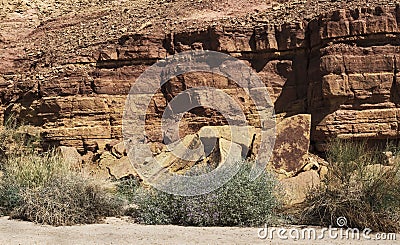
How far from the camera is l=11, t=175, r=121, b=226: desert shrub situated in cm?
1120

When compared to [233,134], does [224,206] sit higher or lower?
lower

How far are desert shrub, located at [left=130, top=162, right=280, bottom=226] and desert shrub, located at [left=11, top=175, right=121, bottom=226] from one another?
3.64ft

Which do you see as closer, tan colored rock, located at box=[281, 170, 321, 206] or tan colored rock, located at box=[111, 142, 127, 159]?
tan colored rock, located at box=[281, 170, 321, 206]

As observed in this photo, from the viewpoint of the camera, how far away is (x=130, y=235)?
9.91 meters

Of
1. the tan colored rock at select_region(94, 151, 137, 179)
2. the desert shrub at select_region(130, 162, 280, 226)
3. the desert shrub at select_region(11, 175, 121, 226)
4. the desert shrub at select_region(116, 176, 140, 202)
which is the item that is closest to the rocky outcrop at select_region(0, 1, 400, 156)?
the tan colored rock at select_region(94, 151, 137, 179)

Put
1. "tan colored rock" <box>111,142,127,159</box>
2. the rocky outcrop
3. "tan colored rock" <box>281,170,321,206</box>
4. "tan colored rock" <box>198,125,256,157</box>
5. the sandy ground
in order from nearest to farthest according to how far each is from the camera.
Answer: the sandy ground → "tan colored rock" <box>281,170,321,206</box> → "tan colored rock" <box>198,125,256,157</box> → the rocky outcrop → "tan colored rock" <box>111,142,127,159</box>

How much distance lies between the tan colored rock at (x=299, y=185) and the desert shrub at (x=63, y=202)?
4.59 meters

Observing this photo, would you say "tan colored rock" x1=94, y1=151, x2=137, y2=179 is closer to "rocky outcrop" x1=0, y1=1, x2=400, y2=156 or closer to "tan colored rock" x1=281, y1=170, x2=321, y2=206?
"rocky outcrop" x1=0, y1=1, x2=400, y2=156

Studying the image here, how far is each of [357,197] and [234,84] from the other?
10.6m

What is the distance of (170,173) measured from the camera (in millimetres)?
14391

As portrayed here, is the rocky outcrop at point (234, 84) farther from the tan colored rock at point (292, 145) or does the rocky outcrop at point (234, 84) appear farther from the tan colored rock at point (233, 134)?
the tan colored rock at point (233, 134)

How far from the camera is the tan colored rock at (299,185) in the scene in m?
12.8

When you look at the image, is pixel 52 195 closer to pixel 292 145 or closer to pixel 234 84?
pixel 292 145

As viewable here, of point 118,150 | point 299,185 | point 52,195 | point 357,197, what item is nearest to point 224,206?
point 357,197
